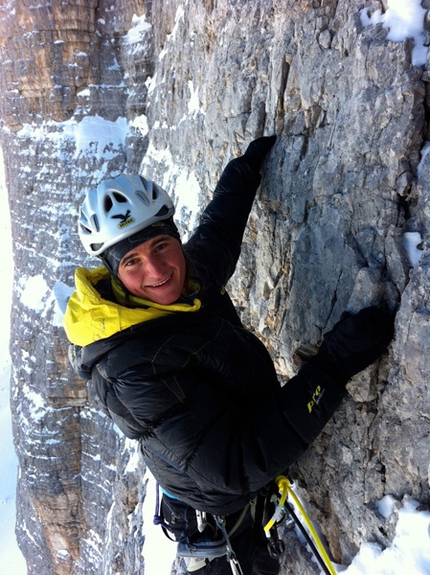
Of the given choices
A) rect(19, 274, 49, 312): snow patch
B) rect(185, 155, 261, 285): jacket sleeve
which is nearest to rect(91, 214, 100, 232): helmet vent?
rect(185, 155, 261, 285): jacket sleeve

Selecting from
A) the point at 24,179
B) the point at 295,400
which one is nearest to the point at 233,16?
the point at 295,400

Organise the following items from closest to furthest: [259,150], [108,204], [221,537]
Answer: [108,204], [221,537], [259,150]

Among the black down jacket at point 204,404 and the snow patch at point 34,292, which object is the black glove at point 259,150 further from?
the snow patch at point 34,292

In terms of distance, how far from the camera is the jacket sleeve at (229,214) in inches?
133

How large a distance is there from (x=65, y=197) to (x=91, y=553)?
36.2 feet

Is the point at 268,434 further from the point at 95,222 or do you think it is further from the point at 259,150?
the point at 259,150

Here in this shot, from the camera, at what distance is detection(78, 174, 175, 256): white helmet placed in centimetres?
253

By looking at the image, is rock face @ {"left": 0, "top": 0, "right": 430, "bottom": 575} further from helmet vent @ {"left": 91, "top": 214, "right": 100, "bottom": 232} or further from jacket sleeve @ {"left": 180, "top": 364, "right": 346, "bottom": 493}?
helmet vent @ {"left": 91, "top": 214, "right": 100, "bottom": 232}

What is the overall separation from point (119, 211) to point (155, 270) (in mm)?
504

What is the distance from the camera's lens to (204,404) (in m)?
2.07

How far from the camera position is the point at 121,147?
12000 millimetres

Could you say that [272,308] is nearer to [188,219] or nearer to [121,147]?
[188,219]

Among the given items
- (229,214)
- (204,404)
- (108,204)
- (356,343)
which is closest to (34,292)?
(229,214)

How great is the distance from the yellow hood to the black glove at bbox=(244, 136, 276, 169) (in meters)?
1.81
